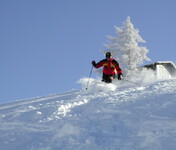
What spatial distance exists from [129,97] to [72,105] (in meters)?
1.90

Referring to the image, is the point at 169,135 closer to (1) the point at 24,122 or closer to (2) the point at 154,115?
(2) the point at 154,115

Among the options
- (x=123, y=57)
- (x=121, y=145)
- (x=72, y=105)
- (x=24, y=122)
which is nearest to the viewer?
(x=121, y=145)

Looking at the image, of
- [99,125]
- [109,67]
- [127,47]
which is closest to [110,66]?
[109,67]

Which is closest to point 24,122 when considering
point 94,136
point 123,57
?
point 94,136

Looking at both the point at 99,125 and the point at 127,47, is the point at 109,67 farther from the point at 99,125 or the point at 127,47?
the point at 127,47

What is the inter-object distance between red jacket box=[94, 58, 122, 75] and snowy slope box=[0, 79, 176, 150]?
462 centimetres

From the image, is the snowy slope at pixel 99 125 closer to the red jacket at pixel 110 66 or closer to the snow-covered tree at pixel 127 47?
the red jacket at pixel 110 66

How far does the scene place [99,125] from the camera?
1007 centimetres

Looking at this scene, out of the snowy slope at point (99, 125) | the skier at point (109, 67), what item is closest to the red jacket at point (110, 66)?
the skier at point (109, 67)

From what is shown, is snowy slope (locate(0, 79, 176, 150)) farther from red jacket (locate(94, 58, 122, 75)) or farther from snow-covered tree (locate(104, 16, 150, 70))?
snow-covered tree (locate(104, 16, 150, 70))

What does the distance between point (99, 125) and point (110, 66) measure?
7.89 meters

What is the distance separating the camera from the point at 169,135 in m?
8.80

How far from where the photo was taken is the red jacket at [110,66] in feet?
57.8

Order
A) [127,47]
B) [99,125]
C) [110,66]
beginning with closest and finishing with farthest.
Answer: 1. [99,125]
2. [110,66]
3. [127,47]
